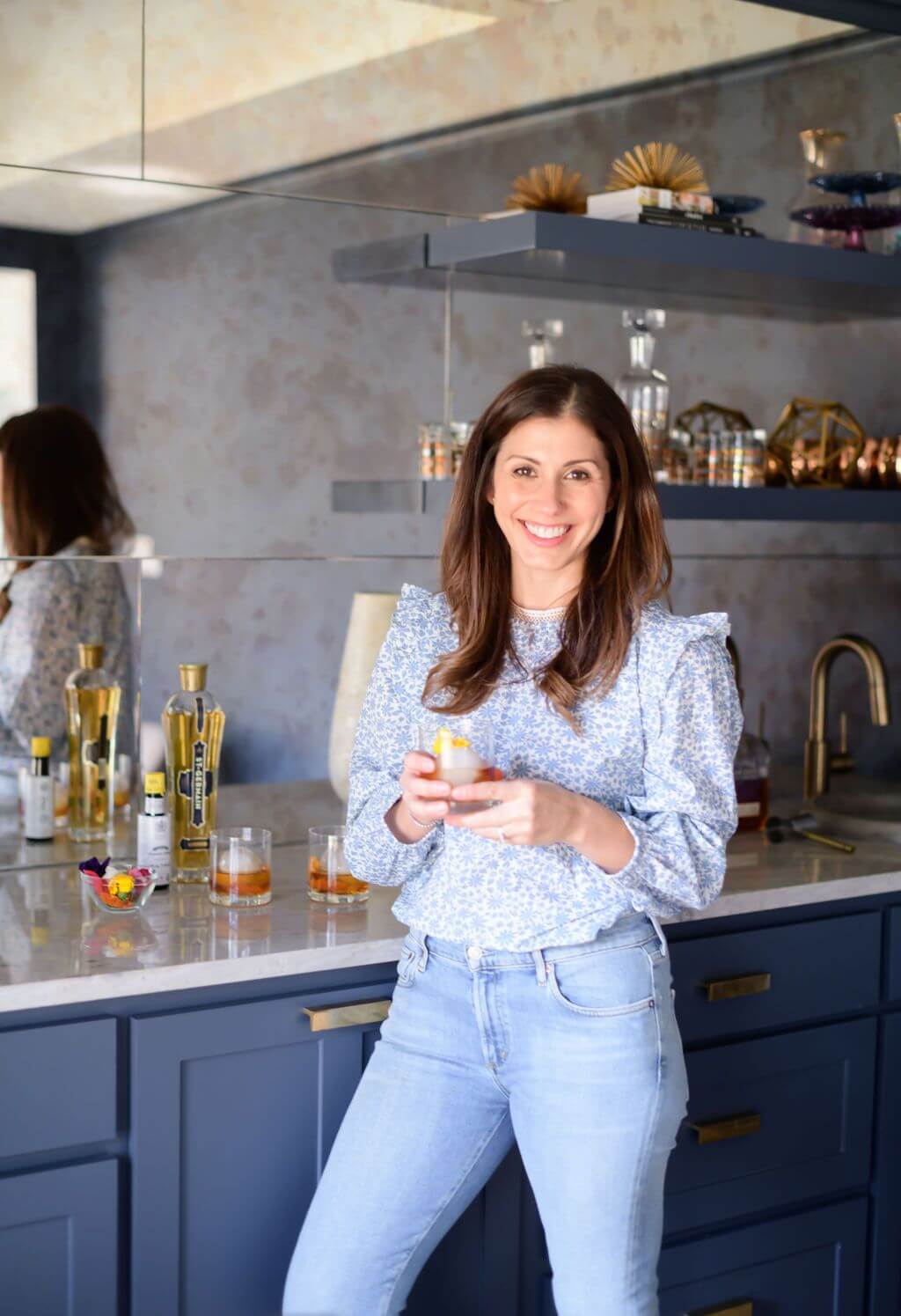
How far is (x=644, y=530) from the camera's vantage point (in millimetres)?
1908

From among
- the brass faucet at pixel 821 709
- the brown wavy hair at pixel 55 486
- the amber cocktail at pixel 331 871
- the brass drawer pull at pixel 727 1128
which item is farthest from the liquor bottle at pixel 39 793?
the brass faucet at pixel 821 709

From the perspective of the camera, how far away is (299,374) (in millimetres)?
2588

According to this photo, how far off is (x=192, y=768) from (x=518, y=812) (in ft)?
2.80

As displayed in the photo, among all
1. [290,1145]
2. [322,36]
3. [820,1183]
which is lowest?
[820,1183]

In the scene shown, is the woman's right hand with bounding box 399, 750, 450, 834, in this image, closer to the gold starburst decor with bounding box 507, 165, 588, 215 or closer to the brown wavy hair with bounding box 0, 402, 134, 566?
the brown wavy hair with bounding box 0, 402, 134, 566

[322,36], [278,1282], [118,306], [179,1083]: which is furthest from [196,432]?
[278,1282]

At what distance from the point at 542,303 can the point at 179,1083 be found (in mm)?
1581

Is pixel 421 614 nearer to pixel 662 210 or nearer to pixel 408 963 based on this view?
pixel 408 963

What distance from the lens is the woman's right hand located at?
169 cm

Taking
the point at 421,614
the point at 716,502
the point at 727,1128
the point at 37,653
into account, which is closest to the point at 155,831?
the point at 37,653

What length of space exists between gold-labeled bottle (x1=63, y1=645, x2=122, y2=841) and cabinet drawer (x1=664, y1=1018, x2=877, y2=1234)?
1021 mm

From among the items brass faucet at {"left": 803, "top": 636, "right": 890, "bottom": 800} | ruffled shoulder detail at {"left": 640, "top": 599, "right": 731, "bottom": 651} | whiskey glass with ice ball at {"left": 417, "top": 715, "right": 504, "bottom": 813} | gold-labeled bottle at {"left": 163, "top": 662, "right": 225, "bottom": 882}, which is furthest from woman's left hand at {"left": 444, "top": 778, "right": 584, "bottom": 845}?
brass faucet at {"left": 803, "top": 636, "right": 890, "bottom": 800}

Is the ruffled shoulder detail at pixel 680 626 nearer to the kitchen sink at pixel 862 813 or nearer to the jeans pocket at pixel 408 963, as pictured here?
the jeans pocket at pixel 408 963

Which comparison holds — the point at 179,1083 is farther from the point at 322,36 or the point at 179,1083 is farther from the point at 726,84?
the point at 726,84
